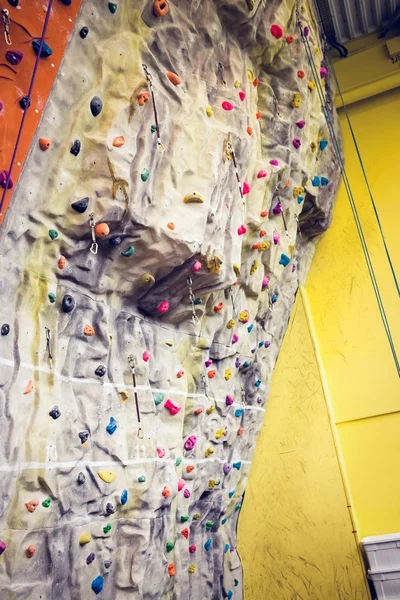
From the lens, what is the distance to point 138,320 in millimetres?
2768

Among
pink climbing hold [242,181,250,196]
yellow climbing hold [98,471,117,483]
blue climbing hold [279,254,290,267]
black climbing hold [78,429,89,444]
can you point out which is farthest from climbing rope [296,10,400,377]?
black climbing hold [78,429,89,444]

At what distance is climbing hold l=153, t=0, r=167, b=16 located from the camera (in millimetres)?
2557

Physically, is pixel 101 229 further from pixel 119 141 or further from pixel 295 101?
pixel 295 101

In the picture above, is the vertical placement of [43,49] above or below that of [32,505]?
above

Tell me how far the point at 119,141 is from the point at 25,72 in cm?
44

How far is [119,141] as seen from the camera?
233 centimetres

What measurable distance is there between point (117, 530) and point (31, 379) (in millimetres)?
867

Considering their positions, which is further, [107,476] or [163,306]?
[163,306]

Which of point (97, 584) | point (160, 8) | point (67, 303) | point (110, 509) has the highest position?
point (160, 8)

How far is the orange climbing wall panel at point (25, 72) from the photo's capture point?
194cm

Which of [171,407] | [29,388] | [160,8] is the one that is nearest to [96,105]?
[160,8]

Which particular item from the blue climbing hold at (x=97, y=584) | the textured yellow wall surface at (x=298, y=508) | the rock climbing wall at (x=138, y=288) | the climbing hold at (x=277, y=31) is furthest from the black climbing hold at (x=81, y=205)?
the textured yellow wall surface at (x=298, y=508)

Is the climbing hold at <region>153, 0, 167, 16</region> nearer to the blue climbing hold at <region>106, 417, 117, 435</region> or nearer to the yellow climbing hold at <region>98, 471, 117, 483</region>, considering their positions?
the blue climbing hold at <region>106, 417, 117, 435</region>

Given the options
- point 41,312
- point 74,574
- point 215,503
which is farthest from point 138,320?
Result: point 215,503
